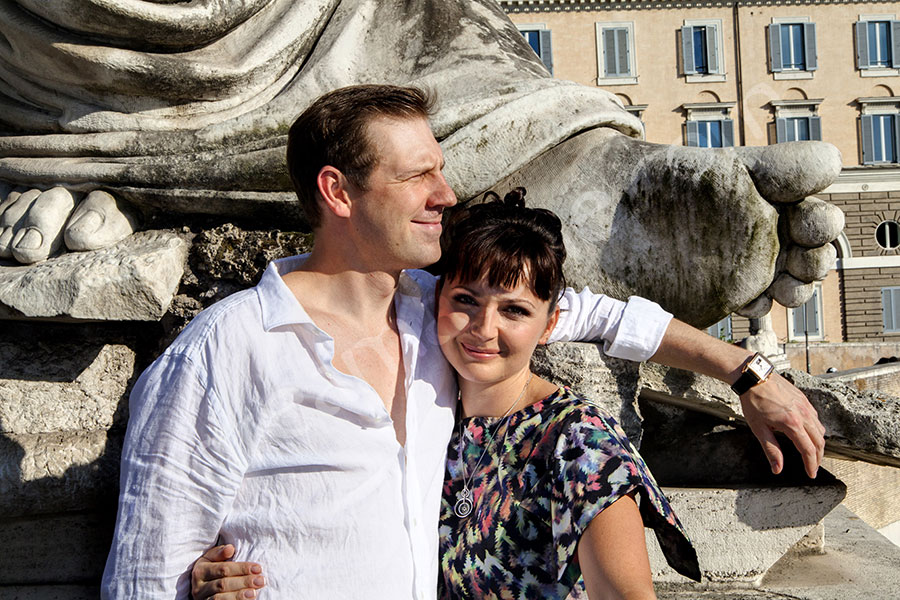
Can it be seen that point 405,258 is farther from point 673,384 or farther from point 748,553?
point 748,553

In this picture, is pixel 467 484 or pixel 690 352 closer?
pixel 467 484

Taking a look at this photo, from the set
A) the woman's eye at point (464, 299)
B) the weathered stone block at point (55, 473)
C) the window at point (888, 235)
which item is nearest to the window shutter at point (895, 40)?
the window at point (888, 235)

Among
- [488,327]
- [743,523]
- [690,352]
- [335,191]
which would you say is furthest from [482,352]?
[743,523]

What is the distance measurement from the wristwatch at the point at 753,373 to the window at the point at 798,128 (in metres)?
23.8

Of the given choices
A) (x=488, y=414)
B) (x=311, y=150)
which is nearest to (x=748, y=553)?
(x=488, y=414)

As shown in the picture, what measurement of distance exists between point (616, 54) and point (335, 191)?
23726 mm

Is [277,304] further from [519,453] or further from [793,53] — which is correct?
[793,53]

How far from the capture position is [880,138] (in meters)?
23.7

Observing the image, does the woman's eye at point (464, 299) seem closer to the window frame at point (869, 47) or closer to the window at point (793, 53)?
the window at point (793, 53)

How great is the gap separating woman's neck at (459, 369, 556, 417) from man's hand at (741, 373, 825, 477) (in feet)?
1.43

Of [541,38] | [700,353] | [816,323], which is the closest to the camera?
[700,353]

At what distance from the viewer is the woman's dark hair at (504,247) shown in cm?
161

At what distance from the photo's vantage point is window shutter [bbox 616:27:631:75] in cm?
2398

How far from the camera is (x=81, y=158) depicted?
244 centimetres
